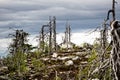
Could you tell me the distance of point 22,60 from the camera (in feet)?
177

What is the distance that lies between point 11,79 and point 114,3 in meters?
37.9

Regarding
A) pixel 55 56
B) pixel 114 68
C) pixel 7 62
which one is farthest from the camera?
pixel 55 56

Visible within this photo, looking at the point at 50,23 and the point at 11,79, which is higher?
the point at 50,23

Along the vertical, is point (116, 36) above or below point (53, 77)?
above

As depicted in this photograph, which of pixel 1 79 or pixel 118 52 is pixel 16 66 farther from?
pixel 118 52

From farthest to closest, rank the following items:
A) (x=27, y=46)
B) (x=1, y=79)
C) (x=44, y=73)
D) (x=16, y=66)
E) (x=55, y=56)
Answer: (x=27, y=46) → (x=55, y=56) → (x=16, y=66) → (x=44, y=73) → (x=1, y=79)

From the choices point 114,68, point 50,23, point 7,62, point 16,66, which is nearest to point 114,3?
point 114,68

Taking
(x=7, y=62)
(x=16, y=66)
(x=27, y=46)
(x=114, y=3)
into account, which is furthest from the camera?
(x=27, y=46)

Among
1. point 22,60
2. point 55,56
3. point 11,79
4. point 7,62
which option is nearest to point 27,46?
point 55,56

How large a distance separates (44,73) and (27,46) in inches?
869

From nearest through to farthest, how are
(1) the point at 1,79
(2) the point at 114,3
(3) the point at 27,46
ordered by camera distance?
(2) the point at 114,3, (1) the point at 1,79, (3) the point at 27,46

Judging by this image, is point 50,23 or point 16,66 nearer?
point 16,66

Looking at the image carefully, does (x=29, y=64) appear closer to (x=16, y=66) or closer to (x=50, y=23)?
(x=16, y=66)

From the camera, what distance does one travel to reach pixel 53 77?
48.8m
